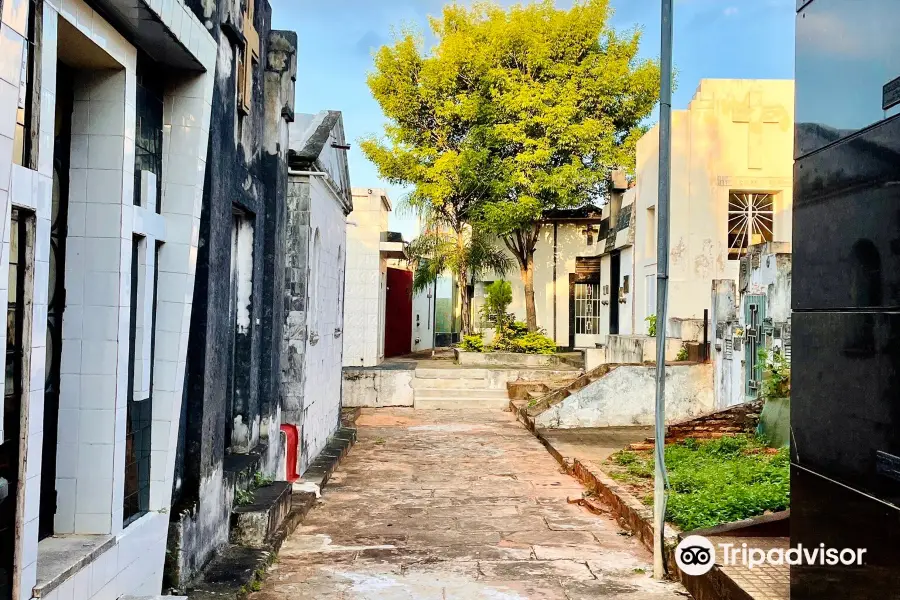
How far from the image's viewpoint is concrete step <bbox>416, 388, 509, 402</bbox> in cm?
1683

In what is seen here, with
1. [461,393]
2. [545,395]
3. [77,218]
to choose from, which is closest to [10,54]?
[77,218]

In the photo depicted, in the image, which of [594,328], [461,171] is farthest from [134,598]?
[594,328]

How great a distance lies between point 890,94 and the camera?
289 cm

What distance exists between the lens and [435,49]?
75.3 feet

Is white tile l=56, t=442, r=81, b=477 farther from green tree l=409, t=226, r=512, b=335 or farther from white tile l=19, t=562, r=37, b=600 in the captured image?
green tree l=409, t=226, r=512, b=335

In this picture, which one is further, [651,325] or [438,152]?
[438,152]

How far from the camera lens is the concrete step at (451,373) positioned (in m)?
17.1

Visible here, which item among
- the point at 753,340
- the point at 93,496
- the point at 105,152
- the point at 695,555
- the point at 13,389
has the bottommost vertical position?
the point at 695,555

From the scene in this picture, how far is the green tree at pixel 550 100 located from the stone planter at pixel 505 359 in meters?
4.53

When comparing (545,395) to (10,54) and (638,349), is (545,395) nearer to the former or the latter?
(638,349)

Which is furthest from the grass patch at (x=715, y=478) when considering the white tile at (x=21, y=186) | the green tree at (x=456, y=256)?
the green tree at (x=456, y=256)

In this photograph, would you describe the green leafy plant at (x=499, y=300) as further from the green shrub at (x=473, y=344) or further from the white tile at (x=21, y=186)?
the white tile at (x=21, y=186)

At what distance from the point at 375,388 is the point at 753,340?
8165 millimetres

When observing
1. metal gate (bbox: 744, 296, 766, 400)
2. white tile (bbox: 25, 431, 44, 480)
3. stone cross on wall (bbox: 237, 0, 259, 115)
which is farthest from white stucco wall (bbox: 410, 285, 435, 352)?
white tile (bbox: 25, 431, 44, 480)
